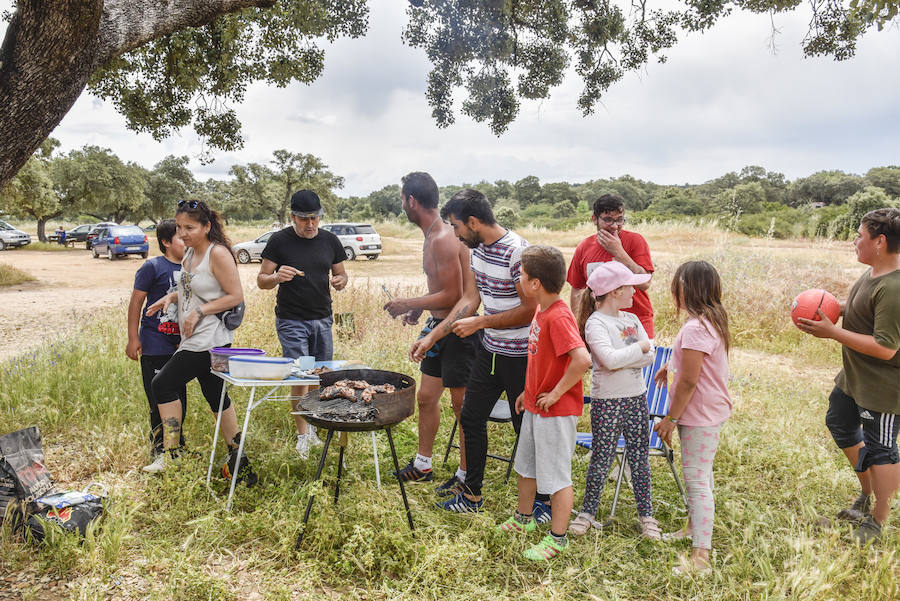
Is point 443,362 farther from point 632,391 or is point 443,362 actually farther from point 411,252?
point 411,252

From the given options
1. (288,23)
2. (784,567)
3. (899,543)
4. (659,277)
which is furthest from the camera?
(659,277)

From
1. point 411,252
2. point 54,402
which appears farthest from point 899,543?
point 411,252

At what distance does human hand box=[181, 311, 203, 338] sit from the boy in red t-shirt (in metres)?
2.07

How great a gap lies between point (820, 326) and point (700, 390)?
2.48ft

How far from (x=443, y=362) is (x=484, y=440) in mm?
578

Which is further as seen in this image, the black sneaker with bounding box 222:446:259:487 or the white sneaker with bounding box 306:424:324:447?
the white sneaker with bounding box 306:424:324:447

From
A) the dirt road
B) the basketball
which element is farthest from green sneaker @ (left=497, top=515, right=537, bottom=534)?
the dirt road

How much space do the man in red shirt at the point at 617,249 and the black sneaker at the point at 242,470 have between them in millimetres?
2483

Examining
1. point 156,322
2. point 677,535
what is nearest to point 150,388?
point 156,322

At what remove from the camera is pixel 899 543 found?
287cm

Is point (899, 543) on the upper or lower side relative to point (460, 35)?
lower

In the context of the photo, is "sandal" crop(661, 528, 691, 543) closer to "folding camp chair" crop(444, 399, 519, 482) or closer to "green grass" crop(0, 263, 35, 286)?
"folding camp chair" crop(444, 399, 519, 482)

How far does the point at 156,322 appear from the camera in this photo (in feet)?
12.1

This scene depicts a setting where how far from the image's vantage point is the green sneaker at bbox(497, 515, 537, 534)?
2927mm
